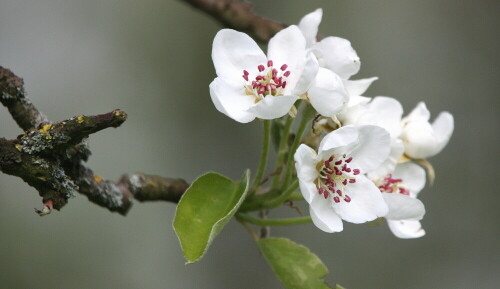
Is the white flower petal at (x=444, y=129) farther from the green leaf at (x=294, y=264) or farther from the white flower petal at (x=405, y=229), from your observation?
the green leaf at (x=294, y=264)

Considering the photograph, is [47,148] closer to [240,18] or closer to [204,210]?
[204,210]

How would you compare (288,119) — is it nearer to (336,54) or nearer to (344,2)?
(336,54)

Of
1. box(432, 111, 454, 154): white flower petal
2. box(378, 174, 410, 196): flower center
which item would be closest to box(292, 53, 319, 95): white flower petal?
box(378, 174, 410, 196): flower center

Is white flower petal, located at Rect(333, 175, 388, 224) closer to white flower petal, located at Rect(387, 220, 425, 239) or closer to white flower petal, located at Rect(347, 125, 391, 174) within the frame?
white flower petal, located at Rect(347, 125, 391, 174)

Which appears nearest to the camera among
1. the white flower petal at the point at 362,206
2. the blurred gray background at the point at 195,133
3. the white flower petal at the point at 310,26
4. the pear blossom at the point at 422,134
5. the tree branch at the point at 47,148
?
the tree branch at the point at 47,148

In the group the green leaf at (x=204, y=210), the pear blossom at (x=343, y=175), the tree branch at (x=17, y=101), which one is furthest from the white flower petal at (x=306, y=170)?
the tree branch at (x=17, y=101)

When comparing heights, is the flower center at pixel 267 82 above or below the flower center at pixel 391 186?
above

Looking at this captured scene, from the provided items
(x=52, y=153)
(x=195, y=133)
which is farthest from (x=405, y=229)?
(x=195, y=133)

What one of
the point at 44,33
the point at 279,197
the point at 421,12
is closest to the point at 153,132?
the point at 44,33
